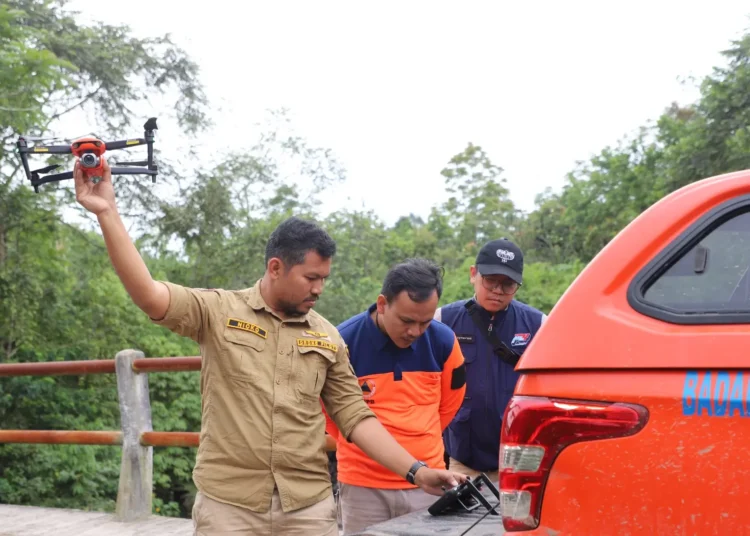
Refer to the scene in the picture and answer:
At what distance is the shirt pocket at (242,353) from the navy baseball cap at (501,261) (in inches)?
58.2

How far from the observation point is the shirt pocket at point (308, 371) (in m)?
3.08

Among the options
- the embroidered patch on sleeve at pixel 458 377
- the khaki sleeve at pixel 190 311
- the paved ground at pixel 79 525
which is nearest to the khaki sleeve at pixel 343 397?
the khaki sleeve at pixel 190 311

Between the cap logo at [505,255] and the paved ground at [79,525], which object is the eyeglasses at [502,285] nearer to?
the cap logo at [505,255]

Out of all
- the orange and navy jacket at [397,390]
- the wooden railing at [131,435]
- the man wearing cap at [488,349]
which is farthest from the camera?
the wooden railing at [131,435]


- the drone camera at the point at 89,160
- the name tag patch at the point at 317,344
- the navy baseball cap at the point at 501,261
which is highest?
the drone camera at the point at 89,160

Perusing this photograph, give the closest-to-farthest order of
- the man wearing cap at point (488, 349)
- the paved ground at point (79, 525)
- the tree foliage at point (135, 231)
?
the man wearing cap at point (488, 349) → the paved ground at point (79, 525) → the tree foliage at point (135, 231)

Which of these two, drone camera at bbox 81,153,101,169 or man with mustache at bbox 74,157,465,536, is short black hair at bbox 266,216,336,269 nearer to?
man with mustache at bbox 74,157,465,536

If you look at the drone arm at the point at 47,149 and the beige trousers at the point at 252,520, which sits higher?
the drone arm at the point at 47,149

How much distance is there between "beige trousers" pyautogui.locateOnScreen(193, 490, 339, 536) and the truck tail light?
105cm

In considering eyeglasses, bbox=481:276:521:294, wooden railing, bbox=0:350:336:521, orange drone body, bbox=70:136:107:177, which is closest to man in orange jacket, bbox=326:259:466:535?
eyeglasses, bbox=481:276:521:294

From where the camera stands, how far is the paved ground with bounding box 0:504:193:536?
5.82 metres

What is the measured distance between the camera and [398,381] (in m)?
3.65

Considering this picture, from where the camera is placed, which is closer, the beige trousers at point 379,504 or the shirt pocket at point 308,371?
the shirt pocket at point 308,371

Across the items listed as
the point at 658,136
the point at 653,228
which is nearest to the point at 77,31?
the point at 658,136
